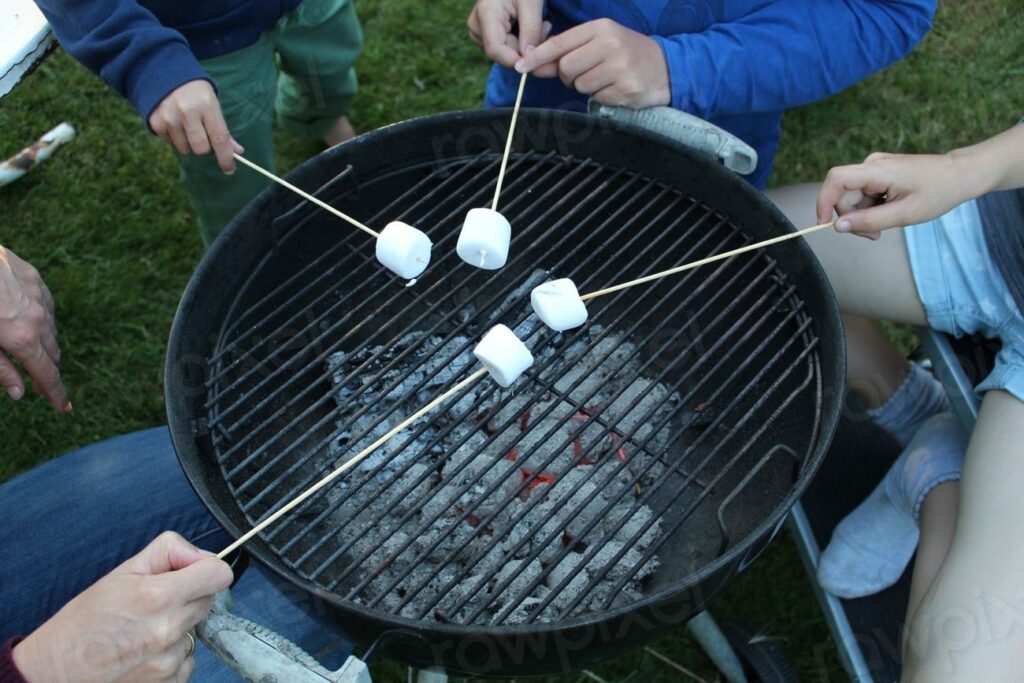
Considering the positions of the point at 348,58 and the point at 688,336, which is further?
the point at 348,58

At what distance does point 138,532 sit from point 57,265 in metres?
1.51

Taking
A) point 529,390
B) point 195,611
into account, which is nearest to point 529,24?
point 529,390

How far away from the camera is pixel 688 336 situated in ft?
5.41

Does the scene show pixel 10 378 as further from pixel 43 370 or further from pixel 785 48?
pixel 785 48

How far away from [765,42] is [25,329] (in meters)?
1.54

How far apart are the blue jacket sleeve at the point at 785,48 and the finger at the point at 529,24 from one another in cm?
25

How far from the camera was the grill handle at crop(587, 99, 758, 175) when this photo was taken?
1.63 metres

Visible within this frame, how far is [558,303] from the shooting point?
1.46m

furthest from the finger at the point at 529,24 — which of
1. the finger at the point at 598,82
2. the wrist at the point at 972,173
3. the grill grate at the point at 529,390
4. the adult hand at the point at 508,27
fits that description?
the wrist at the point at 972,173

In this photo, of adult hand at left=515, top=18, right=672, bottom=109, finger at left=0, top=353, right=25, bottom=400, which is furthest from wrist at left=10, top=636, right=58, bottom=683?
adult hand at left=515, top=18, right=672, bottom=109

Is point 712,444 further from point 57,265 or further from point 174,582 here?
point 57,265

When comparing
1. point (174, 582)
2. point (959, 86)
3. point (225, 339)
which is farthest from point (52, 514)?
point (959, 86)

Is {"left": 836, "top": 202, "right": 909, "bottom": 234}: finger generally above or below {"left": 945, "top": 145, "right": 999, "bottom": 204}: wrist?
above

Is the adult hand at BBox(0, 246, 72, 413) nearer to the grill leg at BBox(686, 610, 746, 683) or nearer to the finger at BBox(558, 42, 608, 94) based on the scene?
the finger at BBox(558, 42, 608, 94)
